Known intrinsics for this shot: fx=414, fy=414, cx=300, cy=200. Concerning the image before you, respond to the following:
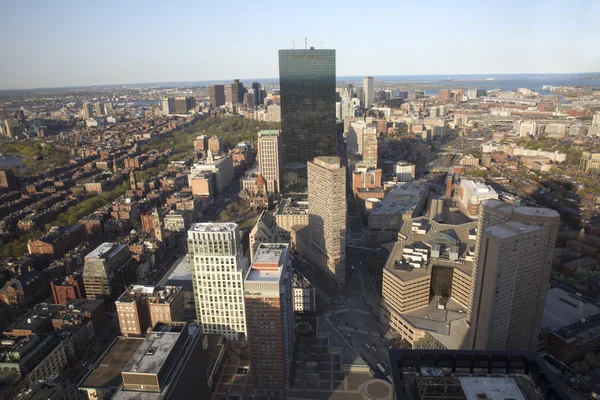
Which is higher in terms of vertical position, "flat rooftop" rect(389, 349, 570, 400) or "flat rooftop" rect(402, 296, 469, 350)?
"flat rooftop" rect(389, 349, 570, 400)

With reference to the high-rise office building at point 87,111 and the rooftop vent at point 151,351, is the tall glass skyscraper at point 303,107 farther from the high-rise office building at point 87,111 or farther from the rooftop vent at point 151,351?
the high-rise office building at point 87,111

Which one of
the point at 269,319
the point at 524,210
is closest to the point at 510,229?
the point at 524,210

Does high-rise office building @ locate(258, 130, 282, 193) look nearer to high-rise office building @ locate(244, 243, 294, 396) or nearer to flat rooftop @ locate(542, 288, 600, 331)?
high-rise office building @ locate(244, 243, 294, 396)

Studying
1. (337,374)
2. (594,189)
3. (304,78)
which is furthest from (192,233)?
(594,189)

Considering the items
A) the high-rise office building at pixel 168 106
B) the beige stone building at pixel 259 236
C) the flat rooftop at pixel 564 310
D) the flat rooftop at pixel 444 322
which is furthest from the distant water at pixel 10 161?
the flat rooftop at pixel 564 310

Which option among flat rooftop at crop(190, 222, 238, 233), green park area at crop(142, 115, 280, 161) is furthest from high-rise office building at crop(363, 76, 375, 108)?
flat rooftop at crop(190, 222, 238, 233)
